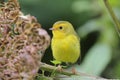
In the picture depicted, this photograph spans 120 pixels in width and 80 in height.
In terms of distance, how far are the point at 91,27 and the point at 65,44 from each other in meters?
1.12

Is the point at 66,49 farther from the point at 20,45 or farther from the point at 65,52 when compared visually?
the point at 20,45

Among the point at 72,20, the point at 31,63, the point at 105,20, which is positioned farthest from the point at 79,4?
the point at 31,63

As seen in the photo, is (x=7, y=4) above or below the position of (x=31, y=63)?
above

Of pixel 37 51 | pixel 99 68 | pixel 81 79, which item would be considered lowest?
pixel 99 68

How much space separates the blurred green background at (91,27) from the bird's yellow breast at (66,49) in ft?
1.05

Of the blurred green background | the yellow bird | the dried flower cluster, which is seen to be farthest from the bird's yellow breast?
the dried flower cluster

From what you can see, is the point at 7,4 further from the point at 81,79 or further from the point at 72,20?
the point at 72,20

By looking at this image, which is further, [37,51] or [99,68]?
[99,68]

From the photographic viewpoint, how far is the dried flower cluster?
2.85 ft

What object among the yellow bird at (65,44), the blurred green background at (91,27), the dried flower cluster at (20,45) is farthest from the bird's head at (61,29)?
the dried flower cluster at (20,45)

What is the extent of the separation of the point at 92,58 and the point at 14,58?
1803 millimetres

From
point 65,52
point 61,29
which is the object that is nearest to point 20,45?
point 65,52

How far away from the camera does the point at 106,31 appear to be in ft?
10.4

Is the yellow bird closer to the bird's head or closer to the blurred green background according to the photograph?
the bird's head
